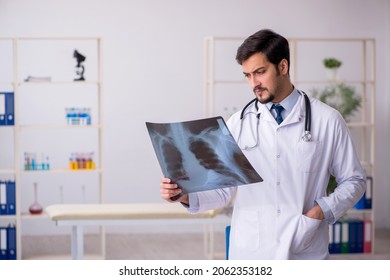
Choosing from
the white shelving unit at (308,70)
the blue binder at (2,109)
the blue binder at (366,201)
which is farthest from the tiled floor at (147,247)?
the blue binder at (2,109)

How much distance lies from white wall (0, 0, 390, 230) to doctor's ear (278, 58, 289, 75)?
12.9ft

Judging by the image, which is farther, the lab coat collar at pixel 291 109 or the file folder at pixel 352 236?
the file folder at pixel 352 236

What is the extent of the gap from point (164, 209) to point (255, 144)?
2071 millimetres

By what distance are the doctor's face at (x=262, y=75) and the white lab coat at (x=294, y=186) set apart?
0.07 metres

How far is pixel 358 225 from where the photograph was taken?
5738 mm

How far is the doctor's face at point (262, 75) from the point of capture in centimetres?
201

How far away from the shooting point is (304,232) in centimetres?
202

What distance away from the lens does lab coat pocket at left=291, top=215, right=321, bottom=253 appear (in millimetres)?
2012

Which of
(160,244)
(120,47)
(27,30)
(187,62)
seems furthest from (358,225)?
(27,30)

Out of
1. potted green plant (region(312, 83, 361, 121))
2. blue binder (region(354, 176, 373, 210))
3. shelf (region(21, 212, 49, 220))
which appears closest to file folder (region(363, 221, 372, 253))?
blue binder (region(354, 176, 373, 210))

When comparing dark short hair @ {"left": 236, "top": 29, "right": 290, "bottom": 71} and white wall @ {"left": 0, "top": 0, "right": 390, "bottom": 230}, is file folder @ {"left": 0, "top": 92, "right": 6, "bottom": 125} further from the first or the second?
dark short hair @ {"left": 236, "top": 29, "right": 290, "bottom": 71}

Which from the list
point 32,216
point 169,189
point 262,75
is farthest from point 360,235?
point 169,189

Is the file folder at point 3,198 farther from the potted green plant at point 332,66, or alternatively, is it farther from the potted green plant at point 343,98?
the potted green plant at point 332,66

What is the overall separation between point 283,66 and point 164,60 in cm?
439
